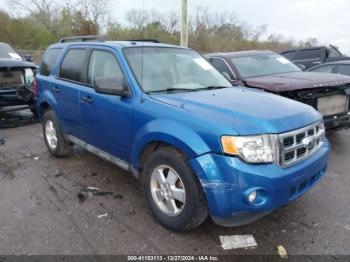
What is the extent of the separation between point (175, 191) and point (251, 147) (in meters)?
0.85

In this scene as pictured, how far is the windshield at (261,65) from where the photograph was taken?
661 cm

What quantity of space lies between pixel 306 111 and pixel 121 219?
7.06ft

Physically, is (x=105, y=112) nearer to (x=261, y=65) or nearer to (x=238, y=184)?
(x=238, y=184)

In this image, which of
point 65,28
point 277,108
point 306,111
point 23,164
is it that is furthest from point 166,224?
point 65,28

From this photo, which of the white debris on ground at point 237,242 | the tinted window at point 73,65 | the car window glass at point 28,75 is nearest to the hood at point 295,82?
the white debris on ground at point 237,242

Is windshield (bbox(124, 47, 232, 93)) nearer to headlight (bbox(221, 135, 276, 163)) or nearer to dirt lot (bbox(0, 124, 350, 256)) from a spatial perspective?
headlight (bbox(221, 135, 276, 163))

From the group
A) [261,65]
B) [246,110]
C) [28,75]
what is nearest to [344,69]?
[261,65]

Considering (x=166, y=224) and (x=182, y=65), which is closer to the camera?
(x=166, y=224)

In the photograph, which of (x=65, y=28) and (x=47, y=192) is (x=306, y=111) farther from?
(x=65, y=28)

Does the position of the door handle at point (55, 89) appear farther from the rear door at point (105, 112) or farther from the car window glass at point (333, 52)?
the car window glass at point (333, 52)

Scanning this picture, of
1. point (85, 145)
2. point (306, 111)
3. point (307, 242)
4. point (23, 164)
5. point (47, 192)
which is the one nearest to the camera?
point (307, 242)

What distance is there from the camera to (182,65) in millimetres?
4223

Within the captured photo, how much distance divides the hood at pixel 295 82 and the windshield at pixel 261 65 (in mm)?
379

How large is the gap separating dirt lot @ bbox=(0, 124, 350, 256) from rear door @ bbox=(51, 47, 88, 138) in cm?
73
